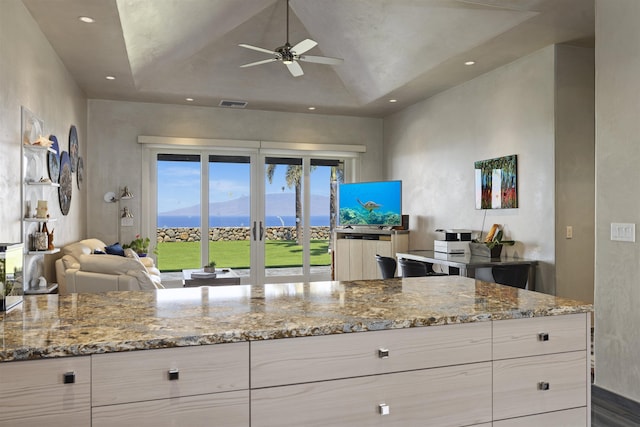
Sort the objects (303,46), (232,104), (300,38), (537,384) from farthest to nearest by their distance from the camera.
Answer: (232,104) < (300,38) < (303,46) < (537,384)

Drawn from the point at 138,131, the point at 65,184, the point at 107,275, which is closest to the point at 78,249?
the point at 65,184

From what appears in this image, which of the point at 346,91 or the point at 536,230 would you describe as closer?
the point at 536,230

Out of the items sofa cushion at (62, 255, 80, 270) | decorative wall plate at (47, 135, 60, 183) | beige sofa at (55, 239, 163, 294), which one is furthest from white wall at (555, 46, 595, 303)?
decorative wall plate at (47, 135, 60, 183)

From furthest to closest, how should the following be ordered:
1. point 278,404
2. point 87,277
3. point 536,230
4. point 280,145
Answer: point 280,145 < point 536,230 < point 87,277 < point 278,404

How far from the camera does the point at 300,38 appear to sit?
645 centimetres

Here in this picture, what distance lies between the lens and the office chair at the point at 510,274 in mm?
4387

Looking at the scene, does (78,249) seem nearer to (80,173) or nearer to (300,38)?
(80,173)

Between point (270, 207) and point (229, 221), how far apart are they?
2.18 ft

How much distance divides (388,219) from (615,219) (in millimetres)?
3815

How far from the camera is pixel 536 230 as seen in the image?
15.2 feet

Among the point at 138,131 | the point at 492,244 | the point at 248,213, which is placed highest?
the point at 138,131

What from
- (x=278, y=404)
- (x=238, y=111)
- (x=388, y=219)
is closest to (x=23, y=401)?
(x=278, y=404)

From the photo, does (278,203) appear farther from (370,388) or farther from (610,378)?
(370,388)

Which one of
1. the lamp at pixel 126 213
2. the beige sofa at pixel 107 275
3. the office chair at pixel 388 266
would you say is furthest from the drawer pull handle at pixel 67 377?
the lamp at pixel 126 213
